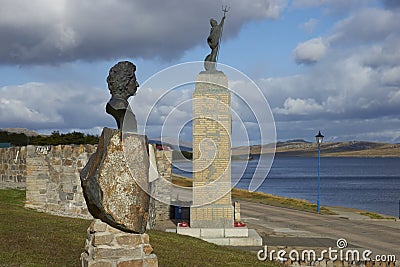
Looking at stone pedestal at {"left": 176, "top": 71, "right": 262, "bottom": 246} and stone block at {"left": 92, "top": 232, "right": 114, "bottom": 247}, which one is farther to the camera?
stone pedestal at {"left": 176, "top": 71, "right": 262, "bottom": 246}

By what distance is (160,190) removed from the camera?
21.1m

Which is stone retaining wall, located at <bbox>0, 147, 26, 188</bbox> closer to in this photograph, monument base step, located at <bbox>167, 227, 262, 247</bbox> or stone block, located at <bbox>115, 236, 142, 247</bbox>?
monument base step, located at <bbox>167, 227, 262, 247</bbox>

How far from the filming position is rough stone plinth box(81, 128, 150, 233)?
21.4 ft

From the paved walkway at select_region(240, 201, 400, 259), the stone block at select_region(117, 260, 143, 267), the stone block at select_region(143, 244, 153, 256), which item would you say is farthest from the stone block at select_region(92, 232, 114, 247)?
the paved walkway at select_region(240, 201, 400, 259)

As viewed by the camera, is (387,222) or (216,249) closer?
(216,249)

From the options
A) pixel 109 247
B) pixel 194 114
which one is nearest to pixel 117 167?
pixel 109 247

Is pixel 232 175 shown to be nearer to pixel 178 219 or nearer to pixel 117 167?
pixel 178 219

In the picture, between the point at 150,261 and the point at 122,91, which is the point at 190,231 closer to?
the point at 150,261

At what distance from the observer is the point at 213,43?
Result: 17516 mm

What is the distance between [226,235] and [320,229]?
560 cm

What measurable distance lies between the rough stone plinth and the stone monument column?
10.0 meters

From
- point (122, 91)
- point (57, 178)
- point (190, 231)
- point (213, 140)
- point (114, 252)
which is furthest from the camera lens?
point (190, 231)

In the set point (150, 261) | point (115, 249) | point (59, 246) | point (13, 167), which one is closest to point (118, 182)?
point (115, 249)

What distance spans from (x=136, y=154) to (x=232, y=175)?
426 inches
